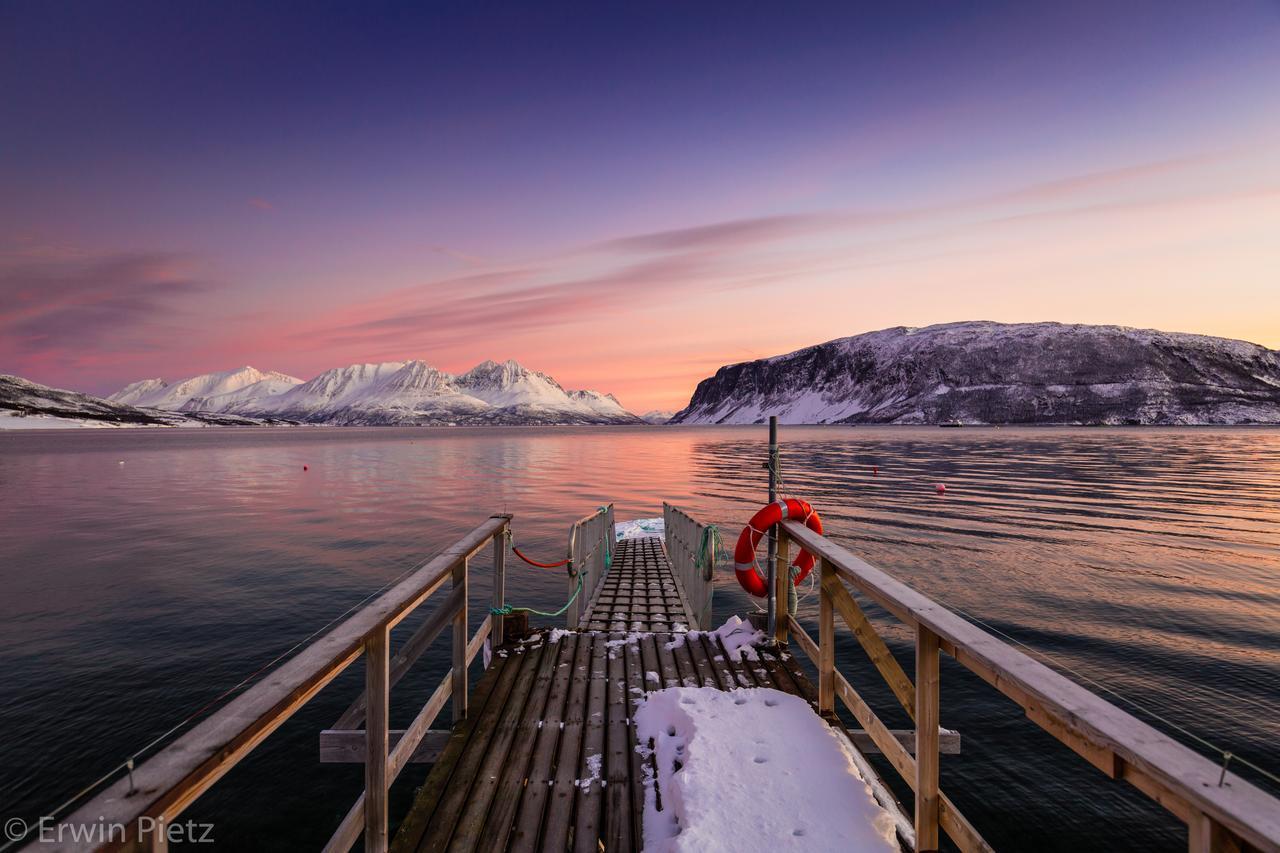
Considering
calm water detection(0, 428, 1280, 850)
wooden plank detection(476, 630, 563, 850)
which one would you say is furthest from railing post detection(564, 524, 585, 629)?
calm water detection(0, 428, 1280, 850)

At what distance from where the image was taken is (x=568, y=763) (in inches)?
174

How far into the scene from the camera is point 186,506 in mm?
26938

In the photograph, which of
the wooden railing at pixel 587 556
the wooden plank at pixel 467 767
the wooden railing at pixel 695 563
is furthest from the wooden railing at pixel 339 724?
the wooden railing at pixel 695 563

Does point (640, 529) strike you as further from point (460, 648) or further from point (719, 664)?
point (460, 648)

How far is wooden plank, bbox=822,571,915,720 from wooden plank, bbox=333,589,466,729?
125 inches

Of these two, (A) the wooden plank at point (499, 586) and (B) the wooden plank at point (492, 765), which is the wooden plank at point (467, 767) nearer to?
(B) the wooden plank at point (492, 765)

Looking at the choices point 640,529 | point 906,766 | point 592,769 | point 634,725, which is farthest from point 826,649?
point 640,529

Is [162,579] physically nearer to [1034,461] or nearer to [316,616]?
[316,616]

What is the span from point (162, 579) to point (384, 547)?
18.1 feet

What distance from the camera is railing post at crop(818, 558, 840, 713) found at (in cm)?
489

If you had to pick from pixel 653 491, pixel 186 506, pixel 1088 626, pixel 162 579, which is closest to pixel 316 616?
pixel 162 579

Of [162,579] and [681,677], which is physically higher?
[681,677]

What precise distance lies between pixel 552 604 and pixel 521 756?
8.84 meters

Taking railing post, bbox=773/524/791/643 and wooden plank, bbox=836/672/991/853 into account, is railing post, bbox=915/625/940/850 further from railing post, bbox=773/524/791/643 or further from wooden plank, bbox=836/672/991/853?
railing post, bbox=773/524/791/643
